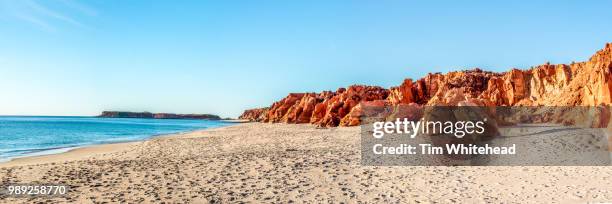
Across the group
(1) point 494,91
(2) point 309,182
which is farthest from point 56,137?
(1) point 494,91

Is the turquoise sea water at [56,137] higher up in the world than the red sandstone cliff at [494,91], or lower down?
lower down

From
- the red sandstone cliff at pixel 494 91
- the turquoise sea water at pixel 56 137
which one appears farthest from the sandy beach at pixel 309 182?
the turquoise sea water at pixel 56 137

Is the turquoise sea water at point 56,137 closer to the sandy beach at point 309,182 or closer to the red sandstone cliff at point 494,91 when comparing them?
the sandy beach at point 309,182

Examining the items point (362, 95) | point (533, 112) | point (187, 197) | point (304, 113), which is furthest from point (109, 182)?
point (304, 113)

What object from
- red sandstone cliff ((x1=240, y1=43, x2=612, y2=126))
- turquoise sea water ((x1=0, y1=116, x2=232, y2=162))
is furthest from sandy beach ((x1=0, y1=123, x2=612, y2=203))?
turquoise sea water ((x1=0, y1=116, x2=232, y2=162))

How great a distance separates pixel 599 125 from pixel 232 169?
58.2 ft

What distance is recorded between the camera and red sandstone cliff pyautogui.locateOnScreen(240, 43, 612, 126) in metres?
23.5

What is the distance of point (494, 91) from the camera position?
61531mm

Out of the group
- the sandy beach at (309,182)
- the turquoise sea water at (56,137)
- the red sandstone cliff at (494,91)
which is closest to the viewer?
the sandy beach at (309,182)

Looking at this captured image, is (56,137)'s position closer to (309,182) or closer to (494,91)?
(309,182)

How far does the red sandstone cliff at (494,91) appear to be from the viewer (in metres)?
23.5

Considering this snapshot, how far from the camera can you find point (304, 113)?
7069 cm

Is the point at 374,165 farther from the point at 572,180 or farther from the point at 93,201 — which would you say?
the point at 93,201

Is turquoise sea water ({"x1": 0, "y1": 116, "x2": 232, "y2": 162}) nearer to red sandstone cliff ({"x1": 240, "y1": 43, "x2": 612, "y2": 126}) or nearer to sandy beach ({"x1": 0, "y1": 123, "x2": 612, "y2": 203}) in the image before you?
sandy beach ({"x1": 0, "y1": 123, "x2": 612, "y2": 203})
